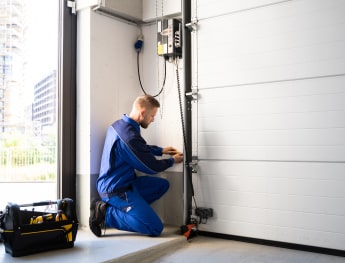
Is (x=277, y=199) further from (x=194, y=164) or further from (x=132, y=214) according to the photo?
(x=132, y=214)

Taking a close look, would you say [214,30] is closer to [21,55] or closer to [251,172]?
[251,172]

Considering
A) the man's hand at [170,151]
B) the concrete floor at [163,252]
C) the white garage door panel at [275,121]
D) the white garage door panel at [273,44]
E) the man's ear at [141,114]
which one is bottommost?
the concrete floor at [163,252]

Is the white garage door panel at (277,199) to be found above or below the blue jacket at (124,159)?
below

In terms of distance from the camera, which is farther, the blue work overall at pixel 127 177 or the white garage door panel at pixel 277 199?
the blue work overall at pixel 127 177

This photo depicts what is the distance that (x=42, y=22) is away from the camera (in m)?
4.11

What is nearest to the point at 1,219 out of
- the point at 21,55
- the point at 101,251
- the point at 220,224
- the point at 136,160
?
the point at 101,251

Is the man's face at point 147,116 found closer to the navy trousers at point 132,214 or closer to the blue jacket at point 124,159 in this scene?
the blue jacket at point 124,159

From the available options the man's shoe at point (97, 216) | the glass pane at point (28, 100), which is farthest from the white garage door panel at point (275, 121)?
the glass pane at point (28, 100)

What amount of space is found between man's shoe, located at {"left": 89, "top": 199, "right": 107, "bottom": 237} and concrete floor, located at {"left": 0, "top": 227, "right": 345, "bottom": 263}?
8 centimetres

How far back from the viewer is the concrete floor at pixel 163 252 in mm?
3084

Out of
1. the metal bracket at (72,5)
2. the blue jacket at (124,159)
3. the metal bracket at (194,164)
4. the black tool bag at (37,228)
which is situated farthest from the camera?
the metal bracket at (72,5)

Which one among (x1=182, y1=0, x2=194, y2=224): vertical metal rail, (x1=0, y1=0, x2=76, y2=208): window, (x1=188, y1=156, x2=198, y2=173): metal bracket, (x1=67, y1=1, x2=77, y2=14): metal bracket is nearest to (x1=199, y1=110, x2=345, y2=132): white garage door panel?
(x1=182, y1=0, x2=194, y2=224): vertical metal rail

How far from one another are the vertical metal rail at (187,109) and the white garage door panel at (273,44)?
0.47 ft

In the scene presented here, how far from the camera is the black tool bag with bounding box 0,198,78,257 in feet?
9.98
